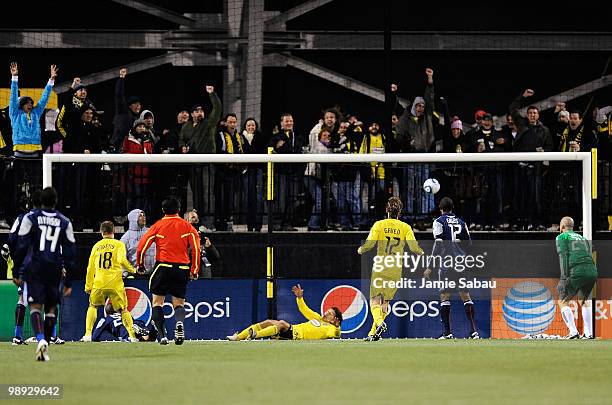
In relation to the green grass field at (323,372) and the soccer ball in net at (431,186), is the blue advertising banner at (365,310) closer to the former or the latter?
the green grass field at (323,372)

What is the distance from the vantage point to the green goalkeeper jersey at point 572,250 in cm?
2098

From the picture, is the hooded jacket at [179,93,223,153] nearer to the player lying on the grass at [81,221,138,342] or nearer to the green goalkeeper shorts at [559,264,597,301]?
the player lying on the grass at [81,221,138,342]

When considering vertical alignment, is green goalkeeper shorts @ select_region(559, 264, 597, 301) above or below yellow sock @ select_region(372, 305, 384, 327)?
above

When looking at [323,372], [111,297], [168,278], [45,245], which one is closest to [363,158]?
[111,297]

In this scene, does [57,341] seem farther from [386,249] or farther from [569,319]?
[569,319]

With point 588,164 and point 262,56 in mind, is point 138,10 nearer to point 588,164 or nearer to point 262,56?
point 262,56

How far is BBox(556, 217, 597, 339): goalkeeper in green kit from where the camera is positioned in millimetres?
20969

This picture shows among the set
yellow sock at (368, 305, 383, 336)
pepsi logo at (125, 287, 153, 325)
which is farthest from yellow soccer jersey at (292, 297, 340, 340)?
pepsi logo at (125, 287, 153, 325)

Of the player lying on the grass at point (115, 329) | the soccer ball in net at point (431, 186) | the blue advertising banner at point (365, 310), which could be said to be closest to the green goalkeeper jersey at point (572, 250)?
the blue advertising banner at point (365, 310)

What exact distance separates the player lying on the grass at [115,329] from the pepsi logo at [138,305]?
0.19m

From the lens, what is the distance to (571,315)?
822 inches

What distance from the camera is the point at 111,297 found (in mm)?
20484

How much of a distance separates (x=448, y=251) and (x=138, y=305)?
4.53 meters

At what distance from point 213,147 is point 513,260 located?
5.51 m
